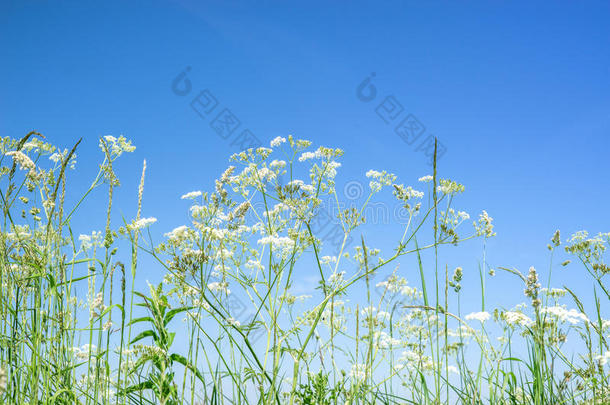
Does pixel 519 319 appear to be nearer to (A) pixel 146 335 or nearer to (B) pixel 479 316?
(B) pixel 479 316

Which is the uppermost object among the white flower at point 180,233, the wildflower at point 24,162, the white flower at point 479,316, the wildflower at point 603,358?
the wildflower at point 24,162

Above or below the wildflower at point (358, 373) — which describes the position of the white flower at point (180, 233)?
above

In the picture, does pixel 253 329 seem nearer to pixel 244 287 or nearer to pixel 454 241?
pixel 244 287

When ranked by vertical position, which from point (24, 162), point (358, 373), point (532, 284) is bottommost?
point (358, 373)

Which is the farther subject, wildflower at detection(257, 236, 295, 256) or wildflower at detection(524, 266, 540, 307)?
wildflower at detection(257, 236, 295, 256)

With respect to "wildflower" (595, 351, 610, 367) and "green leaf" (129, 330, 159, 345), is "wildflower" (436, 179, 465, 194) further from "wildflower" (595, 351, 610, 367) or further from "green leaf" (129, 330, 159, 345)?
"green leaf" (129, 330, 159, 345)

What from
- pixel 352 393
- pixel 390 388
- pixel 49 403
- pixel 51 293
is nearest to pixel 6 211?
pixel 51 293

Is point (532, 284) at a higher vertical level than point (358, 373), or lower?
higher

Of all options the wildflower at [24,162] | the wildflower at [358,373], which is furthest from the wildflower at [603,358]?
the wildflower at [24,162]

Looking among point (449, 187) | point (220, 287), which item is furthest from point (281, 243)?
point (449, 187)

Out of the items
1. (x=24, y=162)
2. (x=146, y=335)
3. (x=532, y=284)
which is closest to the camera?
(x=532, y=284)

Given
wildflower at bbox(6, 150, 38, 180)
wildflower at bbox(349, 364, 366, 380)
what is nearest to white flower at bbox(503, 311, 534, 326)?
wildflower at bbox(349, 364, 366, 380)

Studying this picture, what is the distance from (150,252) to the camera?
3586 millimetres

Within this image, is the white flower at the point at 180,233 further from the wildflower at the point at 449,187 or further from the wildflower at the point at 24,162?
the wildflower at the point at 449,187
